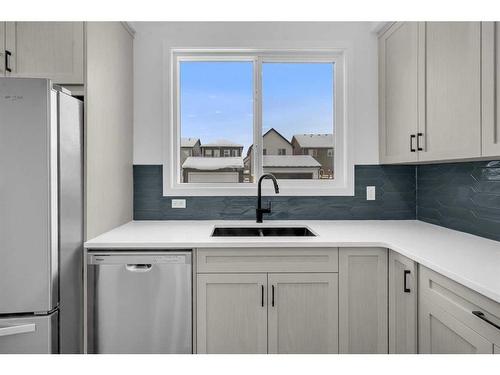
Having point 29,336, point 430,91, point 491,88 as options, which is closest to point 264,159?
point 430,91

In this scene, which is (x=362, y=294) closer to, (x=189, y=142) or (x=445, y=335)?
(x=445, y=335)

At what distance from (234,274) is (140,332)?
0.56 metres

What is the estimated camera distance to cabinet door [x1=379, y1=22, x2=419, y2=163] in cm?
200

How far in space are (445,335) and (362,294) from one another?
0.52 metres

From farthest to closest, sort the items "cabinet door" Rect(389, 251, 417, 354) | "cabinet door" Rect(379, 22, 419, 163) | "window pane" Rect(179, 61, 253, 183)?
1. "window pane" Rect(179, 61, 253, 183)
2. "cabinet door" Rect(379, 22, 419, 163)
3. "cabinet door" Rect(389, 251, 417, 354)

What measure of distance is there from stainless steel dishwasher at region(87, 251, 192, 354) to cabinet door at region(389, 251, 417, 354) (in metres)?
1.04

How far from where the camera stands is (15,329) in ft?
4.96

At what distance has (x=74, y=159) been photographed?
171 cm

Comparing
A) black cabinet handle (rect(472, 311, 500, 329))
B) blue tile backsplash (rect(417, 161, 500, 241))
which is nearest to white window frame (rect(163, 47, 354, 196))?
blue tile backsplash (rect(417, 161, 500, 241))

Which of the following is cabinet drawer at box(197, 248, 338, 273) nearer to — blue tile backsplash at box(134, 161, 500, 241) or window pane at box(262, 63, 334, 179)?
blue tile backsplash at box(134, 161, 500, 241)

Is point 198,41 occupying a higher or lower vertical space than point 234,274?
higher

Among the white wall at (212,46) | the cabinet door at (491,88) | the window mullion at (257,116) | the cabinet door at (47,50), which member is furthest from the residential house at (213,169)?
the cabinet door at (491,88)
